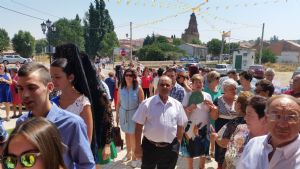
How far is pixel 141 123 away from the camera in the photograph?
415 cm

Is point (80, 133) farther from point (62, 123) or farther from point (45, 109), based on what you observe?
point (45, 109)

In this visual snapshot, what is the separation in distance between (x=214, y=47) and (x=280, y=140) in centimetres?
8820

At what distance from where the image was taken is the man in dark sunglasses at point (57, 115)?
202 centimetres

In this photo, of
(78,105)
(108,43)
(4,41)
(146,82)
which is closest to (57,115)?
(78,105)

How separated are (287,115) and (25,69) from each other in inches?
73.0

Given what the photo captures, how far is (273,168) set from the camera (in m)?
2.11

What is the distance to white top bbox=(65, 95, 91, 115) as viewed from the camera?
9.36 feet

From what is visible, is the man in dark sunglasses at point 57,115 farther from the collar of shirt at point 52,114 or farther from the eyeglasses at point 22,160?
the eyeglasses at point 22,160

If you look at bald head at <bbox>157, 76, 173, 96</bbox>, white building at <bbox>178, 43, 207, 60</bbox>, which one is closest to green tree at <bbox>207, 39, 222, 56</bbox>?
white building at <bbox>178, 43, 207, 60</bbox>

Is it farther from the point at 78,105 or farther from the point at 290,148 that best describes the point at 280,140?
the point at 78,105

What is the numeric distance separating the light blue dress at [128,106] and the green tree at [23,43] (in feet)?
239

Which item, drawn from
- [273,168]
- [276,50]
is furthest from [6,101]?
[276,50]

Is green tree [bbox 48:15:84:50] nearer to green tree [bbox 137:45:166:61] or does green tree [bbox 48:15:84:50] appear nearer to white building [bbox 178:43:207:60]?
green tree [bbox 137:45:166:61]

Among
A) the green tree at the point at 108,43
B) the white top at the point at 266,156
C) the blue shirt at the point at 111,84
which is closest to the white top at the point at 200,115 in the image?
the white top at the point at 266,156
